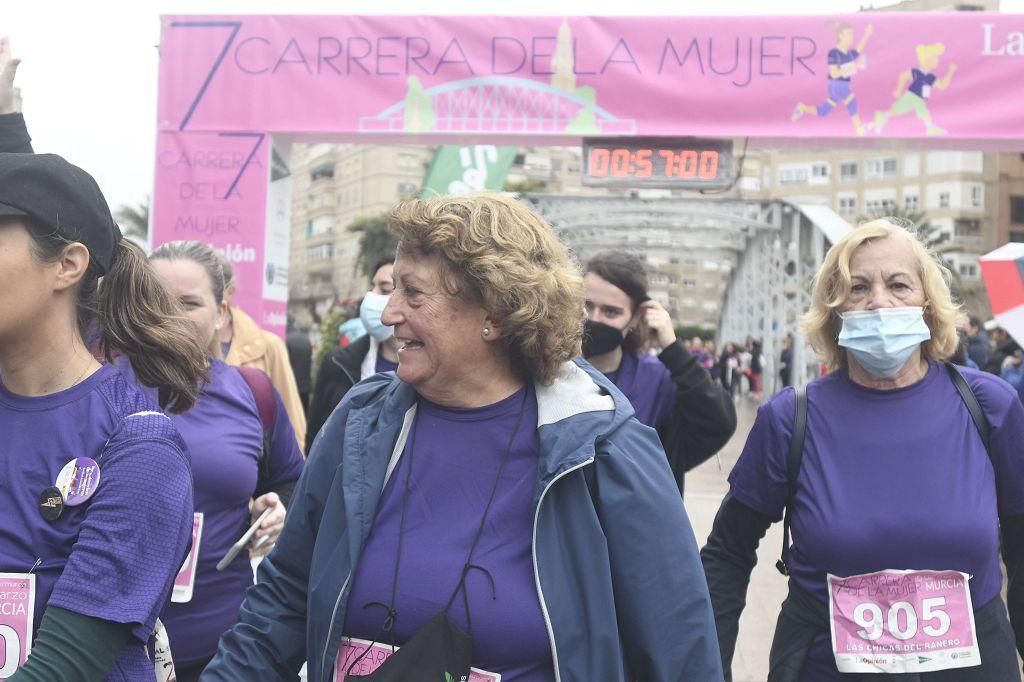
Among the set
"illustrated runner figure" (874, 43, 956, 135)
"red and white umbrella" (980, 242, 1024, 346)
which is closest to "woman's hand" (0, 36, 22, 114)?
"red and white umbrella" (980, 242, 1024, 346)

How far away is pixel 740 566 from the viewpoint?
3213mm

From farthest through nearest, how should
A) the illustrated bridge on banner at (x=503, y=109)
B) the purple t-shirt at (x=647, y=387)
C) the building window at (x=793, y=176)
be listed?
the building window at (x=793, y=176) → the illustrated bridge on banner at (x=503, y=109) → the purple t-shirt at (x=647, y=387)

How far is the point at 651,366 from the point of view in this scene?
4250 mm

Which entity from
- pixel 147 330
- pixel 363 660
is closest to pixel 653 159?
pixel 147 330

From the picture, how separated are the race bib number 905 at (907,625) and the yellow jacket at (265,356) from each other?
2742 millimetres

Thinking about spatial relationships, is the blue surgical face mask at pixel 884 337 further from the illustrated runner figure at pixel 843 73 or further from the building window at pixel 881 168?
the building window at pixel 881 168

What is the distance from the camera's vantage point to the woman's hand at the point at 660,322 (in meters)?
4.12

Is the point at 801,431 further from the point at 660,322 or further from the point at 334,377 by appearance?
the point at 334,377

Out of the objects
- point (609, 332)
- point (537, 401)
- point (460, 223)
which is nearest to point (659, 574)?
point (537, 401)

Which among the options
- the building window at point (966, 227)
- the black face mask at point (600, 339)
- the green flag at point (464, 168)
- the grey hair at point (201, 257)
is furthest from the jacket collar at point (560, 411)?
the building window at point (966, 227)

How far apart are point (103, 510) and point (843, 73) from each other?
7.81 meters

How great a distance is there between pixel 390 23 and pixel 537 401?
23.5 ft

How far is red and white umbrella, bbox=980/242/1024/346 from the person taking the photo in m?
4.44

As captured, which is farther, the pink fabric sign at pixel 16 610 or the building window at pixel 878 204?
the building window at pixel 878 204
